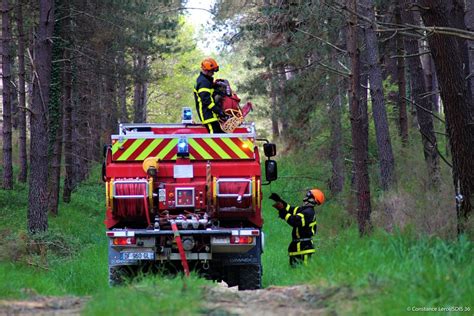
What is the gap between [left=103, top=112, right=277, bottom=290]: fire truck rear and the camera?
403 inches

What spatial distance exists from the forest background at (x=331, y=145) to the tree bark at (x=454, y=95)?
0.05 feet

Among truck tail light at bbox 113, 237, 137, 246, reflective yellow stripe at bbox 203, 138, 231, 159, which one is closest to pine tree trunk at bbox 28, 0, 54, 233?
truck tail light at bbox 113, 237, 137, 246

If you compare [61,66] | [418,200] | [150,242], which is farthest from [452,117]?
[61,66]

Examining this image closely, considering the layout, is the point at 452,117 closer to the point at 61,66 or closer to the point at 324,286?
the point at 324,286

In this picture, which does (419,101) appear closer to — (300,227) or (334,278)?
(300,227)

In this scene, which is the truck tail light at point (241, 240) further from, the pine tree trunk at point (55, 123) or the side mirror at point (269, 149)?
the pine tree trunk at point (55, 123)

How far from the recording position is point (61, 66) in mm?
21531

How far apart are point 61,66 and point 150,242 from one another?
40.6 ft

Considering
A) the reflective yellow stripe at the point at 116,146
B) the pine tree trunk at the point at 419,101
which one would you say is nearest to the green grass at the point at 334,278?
the reflective yellow stripe at the point at 116,146

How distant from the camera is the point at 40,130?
50.9 ft

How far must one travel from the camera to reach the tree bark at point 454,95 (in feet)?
33.3

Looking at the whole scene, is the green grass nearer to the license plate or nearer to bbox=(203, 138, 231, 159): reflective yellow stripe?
the license plate

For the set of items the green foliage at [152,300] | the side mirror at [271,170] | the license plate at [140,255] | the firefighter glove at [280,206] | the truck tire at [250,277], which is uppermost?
the side mirror at [271,170]

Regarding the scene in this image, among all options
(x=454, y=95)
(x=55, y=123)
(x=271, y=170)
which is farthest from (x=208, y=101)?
(x=55, y=123)
